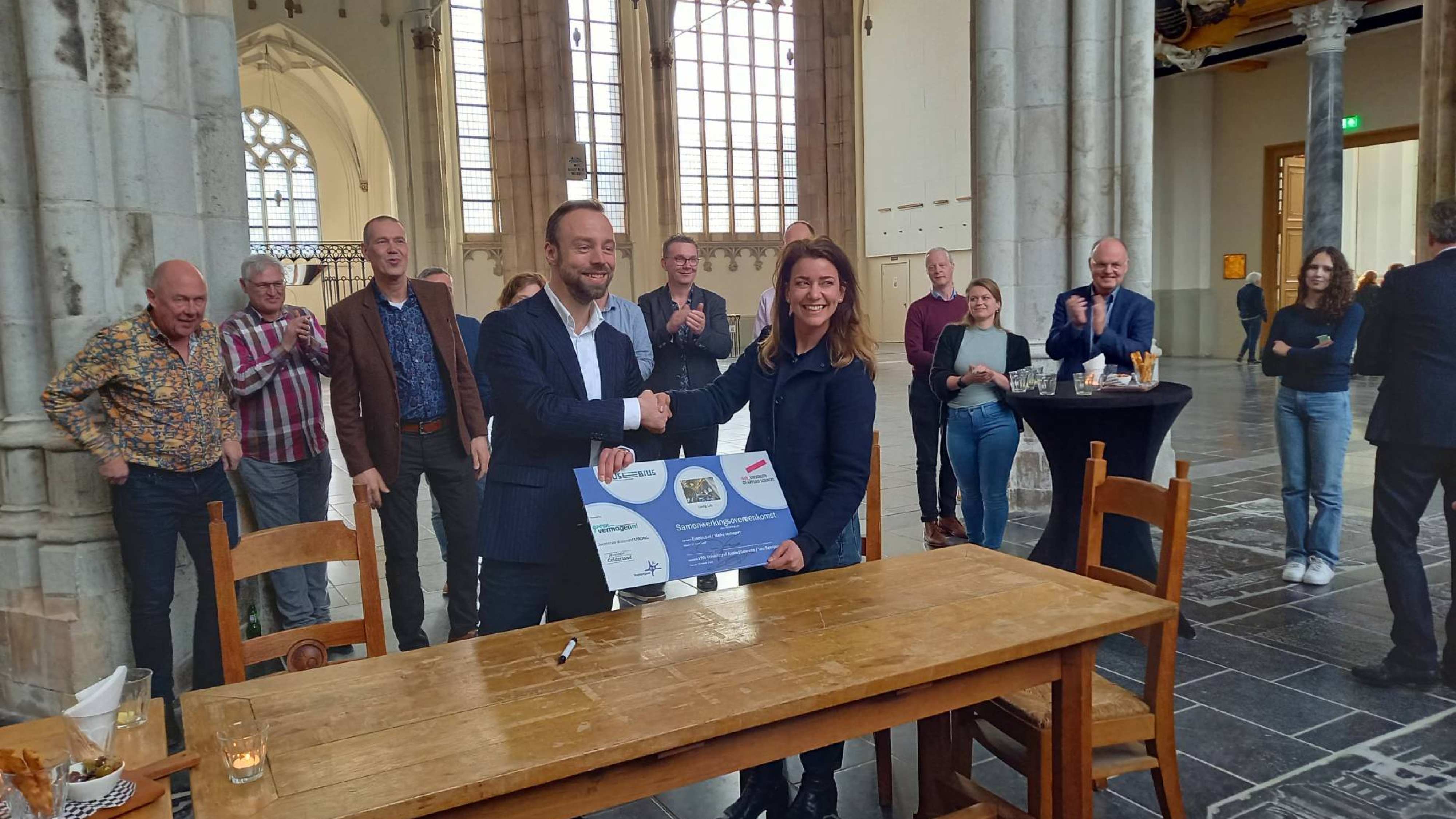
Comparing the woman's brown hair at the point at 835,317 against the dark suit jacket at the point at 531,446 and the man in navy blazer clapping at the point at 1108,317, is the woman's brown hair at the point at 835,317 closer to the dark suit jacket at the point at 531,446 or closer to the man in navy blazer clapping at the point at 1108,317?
the dark suit jacket at the point at 531,446

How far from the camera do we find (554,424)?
2523mm

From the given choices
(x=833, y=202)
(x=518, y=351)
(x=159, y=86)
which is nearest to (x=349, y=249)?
(x=833, y=202)

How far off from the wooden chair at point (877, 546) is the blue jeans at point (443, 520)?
144cm

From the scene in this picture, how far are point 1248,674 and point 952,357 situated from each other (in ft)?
6.32

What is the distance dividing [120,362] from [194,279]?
0.36 meters

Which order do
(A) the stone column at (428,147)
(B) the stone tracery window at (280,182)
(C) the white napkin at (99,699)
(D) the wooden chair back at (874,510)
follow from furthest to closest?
(B) the stone tracery window at (280,182)
(A) the stone column at (428,147)
(D) the wooden chair back at (874,510)
(C) the white napkin at (99,699)

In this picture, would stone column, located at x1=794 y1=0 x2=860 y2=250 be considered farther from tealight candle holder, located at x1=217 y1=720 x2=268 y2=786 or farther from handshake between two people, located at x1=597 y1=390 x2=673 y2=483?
tealight candle holder, located at x1=217 y1=720 x2=268 y2=786

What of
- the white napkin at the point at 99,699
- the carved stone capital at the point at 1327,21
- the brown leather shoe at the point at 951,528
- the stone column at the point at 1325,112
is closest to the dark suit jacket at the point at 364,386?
the white napkin at the point at 99,699

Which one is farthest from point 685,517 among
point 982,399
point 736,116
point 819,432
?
point 736,116

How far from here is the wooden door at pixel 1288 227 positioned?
16.6 meters

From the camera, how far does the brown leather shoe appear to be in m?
5.81

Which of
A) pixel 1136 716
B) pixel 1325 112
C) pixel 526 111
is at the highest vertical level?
pixel 526 111

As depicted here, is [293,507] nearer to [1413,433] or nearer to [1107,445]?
[1107,445]

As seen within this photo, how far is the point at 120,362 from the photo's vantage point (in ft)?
11.0
